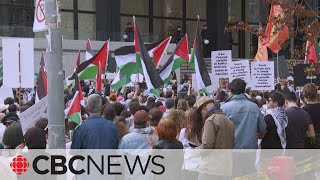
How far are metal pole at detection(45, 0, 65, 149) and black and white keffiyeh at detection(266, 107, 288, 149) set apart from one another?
9.29 ft

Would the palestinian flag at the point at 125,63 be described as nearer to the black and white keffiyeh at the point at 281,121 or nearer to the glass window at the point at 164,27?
the black and white keffiyeh at the point at 281,121

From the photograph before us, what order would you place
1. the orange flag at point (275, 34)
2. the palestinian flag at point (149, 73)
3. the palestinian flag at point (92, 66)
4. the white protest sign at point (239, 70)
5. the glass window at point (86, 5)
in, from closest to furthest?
the palestinian flag at point (149, 73)
the orange flag at point (275, 34)
the palestinian flag at point (92, 66)
the white protest sign at point (239, 70)
the glass window at point (86, 5)

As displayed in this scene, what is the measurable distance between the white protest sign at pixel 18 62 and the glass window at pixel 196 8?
38.0 meters

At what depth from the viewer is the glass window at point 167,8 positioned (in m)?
45.7

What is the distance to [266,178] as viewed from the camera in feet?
22.3

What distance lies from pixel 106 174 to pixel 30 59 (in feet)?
11.1

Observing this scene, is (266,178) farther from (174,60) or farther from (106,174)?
(174,60)

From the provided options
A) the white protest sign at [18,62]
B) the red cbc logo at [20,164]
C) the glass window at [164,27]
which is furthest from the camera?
the glass window at [164,27]

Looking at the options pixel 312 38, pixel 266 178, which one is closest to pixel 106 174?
pixel 266 178

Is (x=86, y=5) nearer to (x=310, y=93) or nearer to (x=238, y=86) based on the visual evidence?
(x=310, y=93)

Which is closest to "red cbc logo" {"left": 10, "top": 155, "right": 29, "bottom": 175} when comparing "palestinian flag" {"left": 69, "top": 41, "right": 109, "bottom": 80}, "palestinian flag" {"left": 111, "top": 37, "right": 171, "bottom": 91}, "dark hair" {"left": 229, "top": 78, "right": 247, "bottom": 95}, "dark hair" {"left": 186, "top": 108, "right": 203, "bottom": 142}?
"dark hair" {"left": 186, "top": 108, "right": 203, "bottom": 142}

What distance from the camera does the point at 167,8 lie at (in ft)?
153

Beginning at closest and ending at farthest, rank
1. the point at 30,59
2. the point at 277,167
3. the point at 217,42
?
the point at 277,167 < the point at 30,59 < the point at 217,42

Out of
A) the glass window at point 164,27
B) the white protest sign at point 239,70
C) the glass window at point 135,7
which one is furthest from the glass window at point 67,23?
the white protest sign at point 239,70
